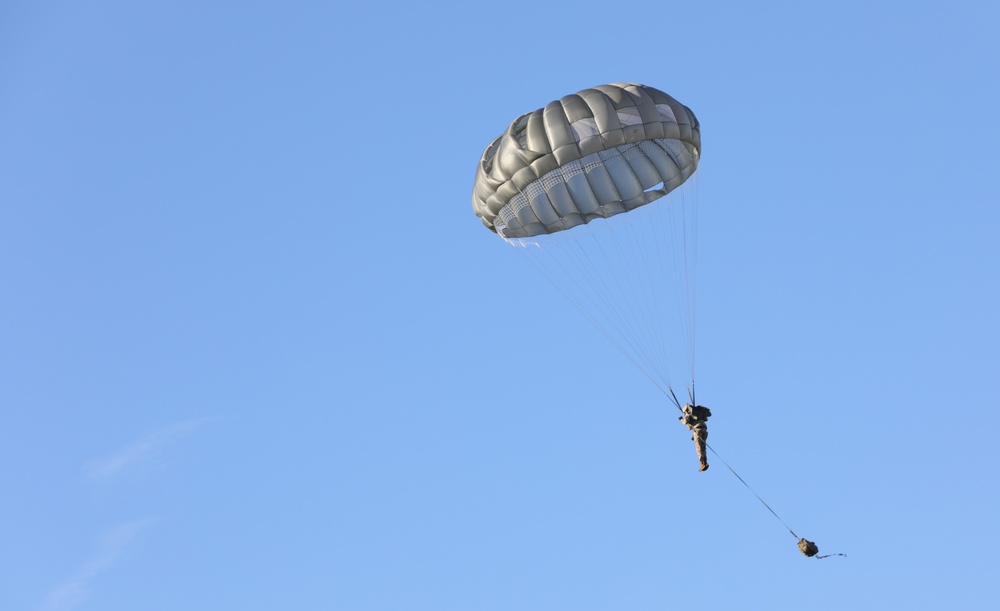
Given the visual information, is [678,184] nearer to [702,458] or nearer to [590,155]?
[590,155]

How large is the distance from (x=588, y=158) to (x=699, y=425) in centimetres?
652

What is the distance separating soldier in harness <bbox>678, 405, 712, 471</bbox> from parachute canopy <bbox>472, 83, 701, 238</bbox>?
5.10m

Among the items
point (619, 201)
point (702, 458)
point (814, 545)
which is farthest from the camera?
point (619, 201)

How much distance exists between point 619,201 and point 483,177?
10.7 feet

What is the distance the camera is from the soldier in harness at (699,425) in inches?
1127

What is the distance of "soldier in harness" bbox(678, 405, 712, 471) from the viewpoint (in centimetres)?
2862

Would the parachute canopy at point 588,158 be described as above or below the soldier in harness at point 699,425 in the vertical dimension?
above

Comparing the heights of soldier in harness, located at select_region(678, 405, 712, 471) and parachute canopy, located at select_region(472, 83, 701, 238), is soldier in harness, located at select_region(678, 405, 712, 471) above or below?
below

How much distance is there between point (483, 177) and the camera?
31.1 meters

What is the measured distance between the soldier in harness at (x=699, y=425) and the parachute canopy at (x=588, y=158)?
5.10 metres

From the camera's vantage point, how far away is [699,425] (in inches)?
1128

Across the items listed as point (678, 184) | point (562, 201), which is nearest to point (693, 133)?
point (678, 184)

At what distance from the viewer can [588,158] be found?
30.0m

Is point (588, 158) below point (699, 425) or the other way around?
the other way around
